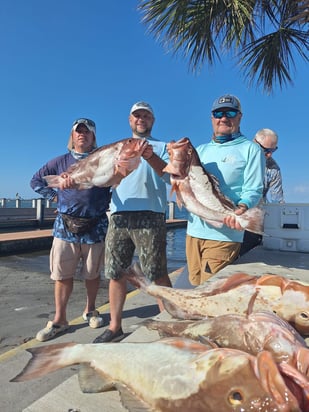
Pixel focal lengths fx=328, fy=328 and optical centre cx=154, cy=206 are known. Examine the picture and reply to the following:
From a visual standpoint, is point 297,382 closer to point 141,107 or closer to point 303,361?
point 303,361

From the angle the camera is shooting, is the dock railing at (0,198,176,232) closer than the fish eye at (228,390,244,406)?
No

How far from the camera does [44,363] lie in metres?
1.53

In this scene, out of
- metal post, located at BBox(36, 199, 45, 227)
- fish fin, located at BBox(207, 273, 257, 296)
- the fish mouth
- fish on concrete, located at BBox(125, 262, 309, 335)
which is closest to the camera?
the fish mouth

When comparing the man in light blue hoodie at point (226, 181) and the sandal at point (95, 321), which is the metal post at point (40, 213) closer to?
the sandal at point (95, 321)

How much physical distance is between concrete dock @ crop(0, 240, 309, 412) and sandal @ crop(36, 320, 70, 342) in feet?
0.25

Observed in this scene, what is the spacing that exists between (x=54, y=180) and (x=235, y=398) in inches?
128

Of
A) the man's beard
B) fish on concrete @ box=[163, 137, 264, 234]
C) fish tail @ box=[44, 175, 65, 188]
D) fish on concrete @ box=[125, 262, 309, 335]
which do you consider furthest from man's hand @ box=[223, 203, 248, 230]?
fish tail @ box=[44, 175, 65, 188]

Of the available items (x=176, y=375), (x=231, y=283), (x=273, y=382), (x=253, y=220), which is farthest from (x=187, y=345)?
(x=253, y=220)

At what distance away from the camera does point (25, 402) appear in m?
2.49

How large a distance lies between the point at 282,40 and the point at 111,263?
6968 mm

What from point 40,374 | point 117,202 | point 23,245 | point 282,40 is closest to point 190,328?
point 40,374

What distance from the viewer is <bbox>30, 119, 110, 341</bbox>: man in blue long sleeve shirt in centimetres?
396

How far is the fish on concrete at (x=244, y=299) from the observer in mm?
1880

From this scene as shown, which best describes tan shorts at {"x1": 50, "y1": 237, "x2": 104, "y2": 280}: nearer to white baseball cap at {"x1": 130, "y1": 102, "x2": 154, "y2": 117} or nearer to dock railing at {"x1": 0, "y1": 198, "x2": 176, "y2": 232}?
white baseball cap at {"x1": 130, "y1": 102, "x2": 154, "y2": 117}
